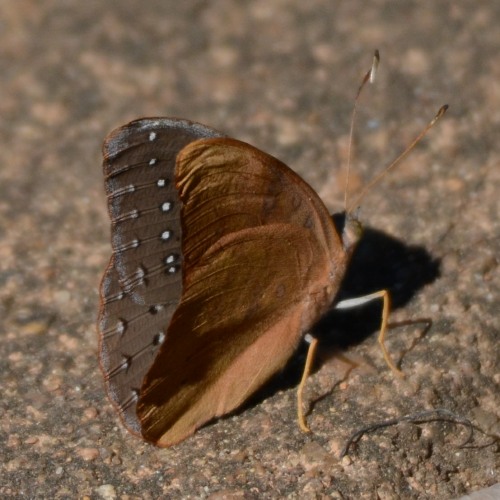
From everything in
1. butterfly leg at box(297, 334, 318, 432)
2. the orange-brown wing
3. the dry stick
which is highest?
the orange-brown wing

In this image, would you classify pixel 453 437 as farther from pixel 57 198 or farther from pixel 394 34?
pixel 394 34

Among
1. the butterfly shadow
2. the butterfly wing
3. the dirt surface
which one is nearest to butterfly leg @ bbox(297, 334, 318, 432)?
the dirt surface

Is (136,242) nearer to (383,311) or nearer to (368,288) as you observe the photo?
(383,311)

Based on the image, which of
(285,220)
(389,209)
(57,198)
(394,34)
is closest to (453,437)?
(285,220)

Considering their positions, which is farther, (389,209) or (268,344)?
Answer: (389,209)

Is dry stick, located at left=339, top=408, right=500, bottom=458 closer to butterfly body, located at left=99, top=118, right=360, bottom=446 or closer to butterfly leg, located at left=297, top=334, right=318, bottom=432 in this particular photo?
butterfly leg, located at left=297, top=334, right=318, bottom=432

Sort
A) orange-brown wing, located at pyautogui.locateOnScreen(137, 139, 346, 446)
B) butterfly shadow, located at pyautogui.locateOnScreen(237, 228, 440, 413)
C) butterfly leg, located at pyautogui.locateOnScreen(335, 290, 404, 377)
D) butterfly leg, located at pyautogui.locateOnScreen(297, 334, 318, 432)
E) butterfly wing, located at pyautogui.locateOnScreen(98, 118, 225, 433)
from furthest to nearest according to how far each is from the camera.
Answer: butterfly shadow, located at pyautogui.locateOnScreen(237, 228, 440, 413) < butterfly leg, located at pyautogui.locateOnScreen(335, 290, 404, 377) < butterfly leg, located at pyautogui.locateOnScreen(297, 334, 318, 432) < butterfly wing, located at pyautogui.locateOnScreen(98, 118, 225, 433) < orange-brown wing, located at pyautogui.locateOnScreen(137, 139, 346, 446)

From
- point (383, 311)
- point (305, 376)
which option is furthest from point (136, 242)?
point (383, 311)
